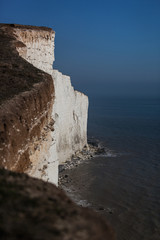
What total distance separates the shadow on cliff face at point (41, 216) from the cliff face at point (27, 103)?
1.80 meters

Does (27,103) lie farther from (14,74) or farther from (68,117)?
(68,117)

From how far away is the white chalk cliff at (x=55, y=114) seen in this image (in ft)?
24.5

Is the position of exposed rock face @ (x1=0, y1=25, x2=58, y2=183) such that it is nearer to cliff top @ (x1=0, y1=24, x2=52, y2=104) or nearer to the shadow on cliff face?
cliff top @ (x1=0, y1=24, x2=52, y2=104)

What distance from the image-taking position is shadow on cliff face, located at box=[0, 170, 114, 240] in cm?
217

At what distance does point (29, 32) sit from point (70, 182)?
775 cm

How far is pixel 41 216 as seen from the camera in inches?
94.2

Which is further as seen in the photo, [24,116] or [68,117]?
[68,117]

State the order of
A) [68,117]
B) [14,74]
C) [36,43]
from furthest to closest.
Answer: [68,117] → [36,43] → [14,74]

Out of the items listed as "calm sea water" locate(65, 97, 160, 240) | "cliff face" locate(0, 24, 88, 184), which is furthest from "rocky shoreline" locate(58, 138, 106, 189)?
"cliff face" locate(0, 24, 88, 184)

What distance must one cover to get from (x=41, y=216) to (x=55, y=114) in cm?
1144

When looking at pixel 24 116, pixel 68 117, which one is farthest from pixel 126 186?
pixel 24 116

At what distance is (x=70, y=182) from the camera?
14.9 metres

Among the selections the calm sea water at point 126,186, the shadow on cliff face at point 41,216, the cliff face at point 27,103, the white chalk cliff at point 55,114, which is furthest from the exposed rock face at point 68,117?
the shadow on cliff face at point 41,216

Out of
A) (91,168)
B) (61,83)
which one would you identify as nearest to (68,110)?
(61,83)
